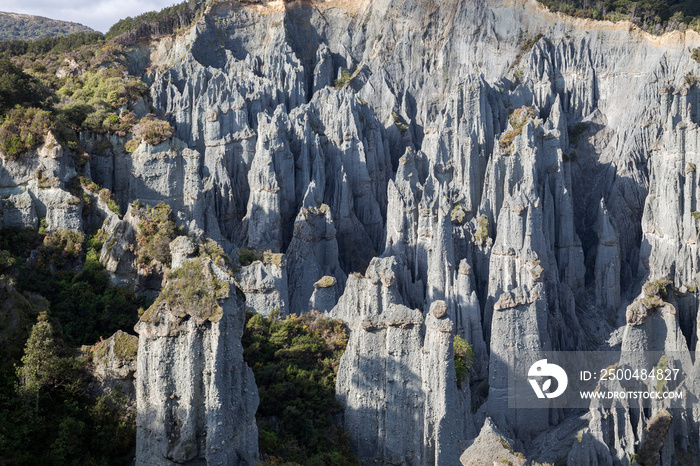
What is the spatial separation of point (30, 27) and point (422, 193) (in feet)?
198

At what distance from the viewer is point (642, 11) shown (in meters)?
55.0

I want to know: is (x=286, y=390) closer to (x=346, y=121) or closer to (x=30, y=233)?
(x=30, y=233)

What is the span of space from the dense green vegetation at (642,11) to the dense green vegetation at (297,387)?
41.9m

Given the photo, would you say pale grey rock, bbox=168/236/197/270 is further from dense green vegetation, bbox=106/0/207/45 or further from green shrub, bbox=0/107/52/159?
dense green vegetation, bbox=106/0/207/45

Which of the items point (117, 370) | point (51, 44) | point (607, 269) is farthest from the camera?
point (51, 44)

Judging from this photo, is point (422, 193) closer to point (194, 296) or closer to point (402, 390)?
point (402, 390)

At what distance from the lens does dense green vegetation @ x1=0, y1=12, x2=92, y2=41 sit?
7500 cm

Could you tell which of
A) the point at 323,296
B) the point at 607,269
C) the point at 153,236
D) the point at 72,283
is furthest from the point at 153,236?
the point at 607,269

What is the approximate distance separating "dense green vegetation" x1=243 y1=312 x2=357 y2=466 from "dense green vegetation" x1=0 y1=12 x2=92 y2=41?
65.2 meters

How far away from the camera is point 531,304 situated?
27.4 meters

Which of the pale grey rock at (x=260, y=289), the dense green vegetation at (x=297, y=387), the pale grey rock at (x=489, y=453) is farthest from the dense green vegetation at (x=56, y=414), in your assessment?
the pale grey rock at (x=260, y=289)

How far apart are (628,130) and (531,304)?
24136mm

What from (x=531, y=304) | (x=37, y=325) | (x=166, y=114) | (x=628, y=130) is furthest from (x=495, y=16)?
(x=37, y=325)

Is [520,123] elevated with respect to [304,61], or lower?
lower
